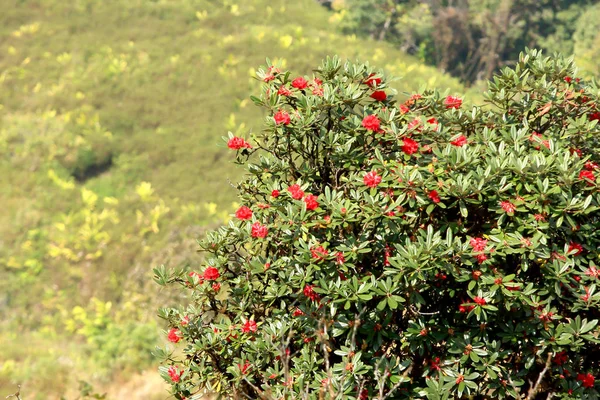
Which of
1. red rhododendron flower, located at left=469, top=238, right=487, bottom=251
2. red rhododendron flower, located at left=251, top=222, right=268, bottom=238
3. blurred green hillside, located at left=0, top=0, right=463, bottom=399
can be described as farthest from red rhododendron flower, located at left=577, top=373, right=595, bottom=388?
blurred green hillside, located at left=0, top=0, right=463, bottom=399

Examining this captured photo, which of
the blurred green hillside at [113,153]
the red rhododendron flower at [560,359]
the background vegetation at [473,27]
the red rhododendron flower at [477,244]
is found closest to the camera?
the red rhododendron flower at [477,244]

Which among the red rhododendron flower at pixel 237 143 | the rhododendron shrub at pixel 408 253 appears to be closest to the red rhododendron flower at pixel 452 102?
the rhododendron shrub at pixel 408 253

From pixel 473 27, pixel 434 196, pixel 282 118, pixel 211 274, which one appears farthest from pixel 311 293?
pixel 473 27

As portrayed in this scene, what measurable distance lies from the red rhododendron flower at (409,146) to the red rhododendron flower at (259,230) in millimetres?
1175

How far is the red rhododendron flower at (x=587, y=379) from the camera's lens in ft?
14.5

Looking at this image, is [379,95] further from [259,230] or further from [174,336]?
[174,336]

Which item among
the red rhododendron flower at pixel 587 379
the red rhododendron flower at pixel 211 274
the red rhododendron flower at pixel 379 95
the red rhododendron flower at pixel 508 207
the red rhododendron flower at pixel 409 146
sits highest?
the red rhododendron flower at pixel 379 95

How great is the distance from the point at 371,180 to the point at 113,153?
1493 centimetres

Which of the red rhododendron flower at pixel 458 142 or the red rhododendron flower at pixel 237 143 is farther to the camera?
the red rhododendron flower at pixel 237 143

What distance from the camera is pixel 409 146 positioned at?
4.61 m

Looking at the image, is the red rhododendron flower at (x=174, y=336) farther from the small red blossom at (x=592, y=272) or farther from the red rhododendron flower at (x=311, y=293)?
the small red blossom at (x=592, y=272)

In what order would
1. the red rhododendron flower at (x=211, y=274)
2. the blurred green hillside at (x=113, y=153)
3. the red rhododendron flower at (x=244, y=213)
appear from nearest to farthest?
1. the red rhododendron flower at (x=244, y=213)
2. the red rhododendron flower at (x=211, y=274)
3. the blurred green hillside at (x=113, y=153)

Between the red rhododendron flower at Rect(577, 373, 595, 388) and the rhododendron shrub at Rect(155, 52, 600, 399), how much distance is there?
2cm

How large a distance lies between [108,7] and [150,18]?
1757 mm
